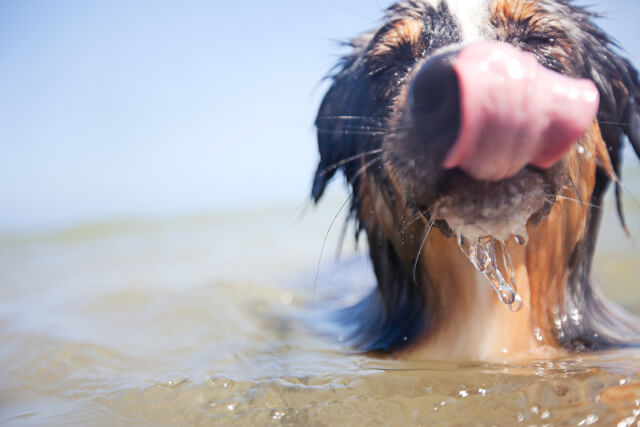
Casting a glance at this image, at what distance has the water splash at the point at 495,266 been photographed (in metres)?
2.02

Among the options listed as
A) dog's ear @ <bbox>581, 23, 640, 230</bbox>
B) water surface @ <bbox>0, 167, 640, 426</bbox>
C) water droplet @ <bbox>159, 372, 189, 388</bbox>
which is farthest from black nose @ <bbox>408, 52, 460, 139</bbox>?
water droplet @ <bbox>159, 372, 189, 388</bbox>

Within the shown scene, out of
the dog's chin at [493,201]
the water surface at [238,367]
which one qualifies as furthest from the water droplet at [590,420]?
the dog's chin at [493,201]

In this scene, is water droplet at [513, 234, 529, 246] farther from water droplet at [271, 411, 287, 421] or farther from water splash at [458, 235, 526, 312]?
water droplet at [271, 411, 287, 421]

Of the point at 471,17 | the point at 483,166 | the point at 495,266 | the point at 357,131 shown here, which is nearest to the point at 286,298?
the point at 357,131

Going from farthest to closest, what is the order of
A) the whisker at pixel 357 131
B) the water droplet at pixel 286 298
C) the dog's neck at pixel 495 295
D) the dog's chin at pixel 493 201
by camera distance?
the water droplet at pixel 286 298 < the dog's neck at pixel 495 295 < the whisker at pixel 357 131 < the dog's chin at pixel 493 201

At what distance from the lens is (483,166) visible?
1579mm

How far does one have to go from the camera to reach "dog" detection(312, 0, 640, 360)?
153cm

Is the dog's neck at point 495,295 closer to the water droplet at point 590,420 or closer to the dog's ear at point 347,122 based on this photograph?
the dog's ear at point 347,122

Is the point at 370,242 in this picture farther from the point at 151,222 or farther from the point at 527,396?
the point at 151,222

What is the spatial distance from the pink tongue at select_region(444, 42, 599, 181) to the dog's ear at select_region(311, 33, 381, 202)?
0.61 m

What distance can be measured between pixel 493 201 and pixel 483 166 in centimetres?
14

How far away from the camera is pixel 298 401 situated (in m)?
1.84

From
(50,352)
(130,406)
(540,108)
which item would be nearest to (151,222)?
(50,352)

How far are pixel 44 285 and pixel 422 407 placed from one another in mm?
4556
